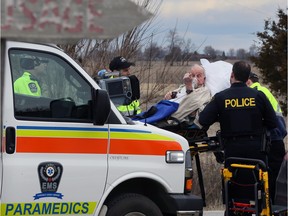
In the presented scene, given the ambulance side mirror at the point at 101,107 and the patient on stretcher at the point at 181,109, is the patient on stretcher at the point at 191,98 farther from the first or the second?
the ambulance side mirror at the point at 101,107

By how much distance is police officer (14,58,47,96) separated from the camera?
18.6ft

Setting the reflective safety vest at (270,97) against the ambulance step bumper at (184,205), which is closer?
the ambulance step bumper at (184,205)

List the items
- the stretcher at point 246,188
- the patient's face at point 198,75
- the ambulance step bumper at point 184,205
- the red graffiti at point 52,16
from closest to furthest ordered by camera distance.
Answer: the red graffiti at point 52,16, the ambulance step bumper at point 184,205, the stretcher at point 246,188, the patient's face at point 198,75

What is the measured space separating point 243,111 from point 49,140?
7.62 ft

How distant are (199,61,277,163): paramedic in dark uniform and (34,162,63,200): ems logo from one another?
6.97 feet

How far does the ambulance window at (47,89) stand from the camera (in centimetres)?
567

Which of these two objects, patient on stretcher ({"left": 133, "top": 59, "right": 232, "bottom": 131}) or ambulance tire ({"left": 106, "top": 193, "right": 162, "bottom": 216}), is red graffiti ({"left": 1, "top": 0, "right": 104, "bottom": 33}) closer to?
ambulance tire ({"left": 106, "top": 193, "right": 162, "bottom": 216})

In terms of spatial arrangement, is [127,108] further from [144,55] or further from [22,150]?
[144,55]

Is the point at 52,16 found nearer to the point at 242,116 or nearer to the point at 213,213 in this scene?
the point at 242,116

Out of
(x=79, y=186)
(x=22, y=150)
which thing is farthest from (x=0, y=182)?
(x=79, y=186)

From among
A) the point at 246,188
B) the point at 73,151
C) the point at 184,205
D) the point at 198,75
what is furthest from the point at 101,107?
the point at 198,75

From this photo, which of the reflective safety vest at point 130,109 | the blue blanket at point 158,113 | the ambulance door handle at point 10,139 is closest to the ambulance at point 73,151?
the ambulance door handle at point 10,139

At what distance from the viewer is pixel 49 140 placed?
5703 mm

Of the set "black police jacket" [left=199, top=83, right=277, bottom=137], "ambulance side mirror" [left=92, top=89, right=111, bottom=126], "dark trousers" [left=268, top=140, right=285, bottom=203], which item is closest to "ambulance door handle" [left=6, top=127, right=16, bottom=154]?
"ambulance side mirror" [left=92, top=89, right=111, bottom=126]
